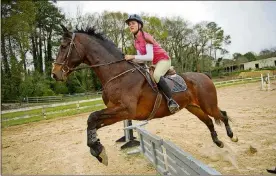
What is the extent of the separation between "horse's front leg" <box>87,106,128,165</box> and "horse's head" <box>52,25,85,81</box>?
889 millimetres

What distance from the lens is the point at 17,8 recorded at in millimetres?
23922

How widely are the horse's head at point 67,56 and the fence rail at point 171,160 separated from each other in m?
2.09

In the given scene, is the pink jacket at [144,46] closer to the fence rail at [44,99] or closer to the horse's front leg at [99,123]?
the horse's front leg at [99,123]

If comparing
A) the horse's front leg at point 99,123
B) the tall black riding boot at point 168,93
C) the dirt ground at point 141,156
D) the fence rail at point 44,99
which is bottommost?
the fence rail at point 44,99

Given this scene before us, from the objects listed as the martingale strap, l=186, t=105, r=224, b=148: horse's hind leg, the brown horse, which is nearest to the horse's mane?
the brown horse

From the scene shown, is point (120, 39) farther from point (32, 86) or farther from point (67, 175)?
point (67, 175)

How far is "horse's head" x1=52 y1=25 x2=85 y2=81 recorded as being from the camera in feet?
13.5

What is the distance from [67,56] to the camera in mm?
4238

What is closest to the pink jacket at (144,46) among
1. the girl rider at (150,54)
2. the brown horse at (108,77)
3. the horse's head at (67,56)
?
the girl rider at (150,54)

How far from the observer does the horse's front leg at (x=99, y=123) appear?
146 inches

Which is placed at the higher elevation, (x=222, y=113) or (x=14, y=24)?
(x=14, y=24)

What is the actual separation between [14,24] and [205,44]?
1056 inches

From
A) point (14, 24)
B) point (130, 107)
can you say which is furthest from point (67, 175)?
point (14, 24)

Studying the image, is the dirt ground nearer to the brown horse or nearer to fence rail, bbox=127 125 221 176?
fence rail, bbox=127 125 221 176
